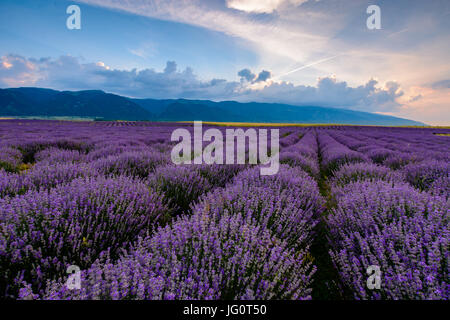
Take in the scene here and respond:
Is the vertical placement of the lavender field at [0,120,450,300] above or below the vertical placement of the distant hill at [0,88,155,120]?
below

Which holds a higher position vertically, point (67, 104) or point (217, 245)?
point (67, 104)

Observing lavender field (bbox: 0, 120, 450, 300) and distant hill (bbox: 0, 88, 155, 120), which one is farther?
distant hill (bbox: 0, 88, 155, 120)

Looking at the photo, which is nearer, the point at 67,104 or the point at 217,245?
the point at 217,245

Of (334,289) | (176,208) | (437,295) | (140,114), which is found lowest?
(334,289)

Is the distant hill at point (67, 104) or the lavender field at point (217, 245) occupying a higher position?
the distant hill at point (67, 104)

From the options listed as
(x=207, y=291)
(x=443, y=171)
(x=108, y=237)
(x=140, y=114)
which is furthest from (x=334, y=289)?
(x=140, y=114)

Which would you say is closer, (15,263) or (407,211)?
(15,263)

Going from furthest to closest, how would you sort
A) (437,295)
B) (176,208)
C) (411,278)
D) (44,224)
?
(176,208) → (44,224) → (411,278) → (437,295)

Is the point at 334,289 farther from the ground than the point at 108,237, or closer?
closer

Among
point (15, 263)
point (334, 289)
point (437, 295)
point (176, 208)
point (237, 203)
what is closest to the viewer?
point (437, 295)

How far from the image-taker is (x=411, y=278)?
3.46 feet

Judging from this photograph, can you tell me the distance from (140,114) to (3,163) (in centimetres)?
19442

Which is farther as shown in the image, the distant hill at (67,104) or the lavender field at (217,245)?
the distant hill at (67,104)
